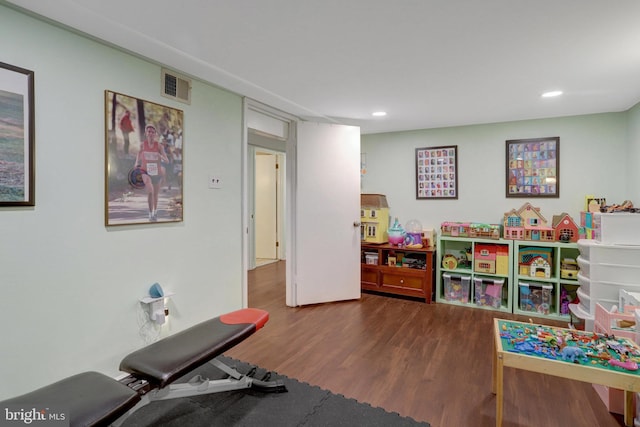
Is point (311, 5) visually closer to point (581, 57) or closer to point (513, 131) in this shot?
point (581, 57)

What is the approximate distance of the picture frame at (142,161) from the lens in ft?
6.98

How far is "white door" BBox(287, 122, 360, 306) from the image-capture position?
3.79 metres

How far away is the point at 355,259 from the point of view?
412 cm

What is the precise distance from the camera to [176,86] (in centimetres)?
251

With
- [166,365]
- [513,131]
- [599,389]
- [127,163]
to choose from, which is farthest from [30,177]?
[513,131]

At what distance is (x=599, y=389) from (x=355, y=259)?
249 cm

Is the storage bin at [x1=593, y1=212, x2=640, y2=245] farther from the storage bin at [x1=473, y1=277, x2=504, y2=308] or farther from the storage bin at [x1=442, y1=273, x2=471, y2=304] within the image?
the storage bin at [x1=442, y1=273, x2=471, y2=304]

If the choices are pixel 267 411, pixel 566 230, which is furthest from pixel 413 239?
pixel 267 411

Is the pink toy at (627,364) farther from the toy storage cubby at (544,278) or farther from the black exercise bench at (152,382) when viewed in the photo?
the toy storage cubby at (544,278)

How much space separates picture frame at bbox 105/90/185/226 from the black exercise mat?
1.21 meters

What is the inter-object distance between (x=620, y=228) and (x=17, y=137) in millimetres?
4220

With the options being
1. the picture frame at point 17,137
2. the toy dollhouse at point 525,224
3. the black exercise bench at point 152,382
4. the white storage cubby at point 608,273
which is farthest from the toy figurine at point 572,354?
the picture frame at point 17,137

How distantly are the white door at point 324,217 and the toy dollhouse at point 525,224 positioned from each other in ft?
5.74

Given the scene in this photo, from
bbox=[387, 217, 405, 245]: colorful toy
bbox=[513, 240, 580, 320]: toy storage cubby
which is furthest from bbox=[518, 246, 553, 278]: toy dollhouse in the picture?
bbox=[387, 217, 405, 245]: colorful toy
